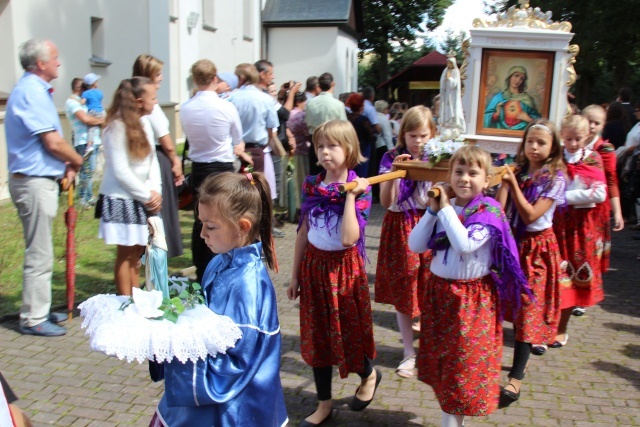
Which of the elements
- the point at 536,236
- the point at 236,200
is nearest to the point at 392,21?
the point at 536,236

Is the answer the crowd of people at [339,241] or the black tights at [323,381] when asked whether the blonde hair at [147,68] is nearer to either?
the crowd of people at [339,241]

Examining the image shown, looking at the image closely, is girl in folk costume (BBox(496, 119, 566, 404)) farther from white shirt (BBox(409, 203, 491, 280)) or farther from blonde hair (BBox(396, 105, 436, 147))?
white shirt (BBox(409, 203, 491, 280))

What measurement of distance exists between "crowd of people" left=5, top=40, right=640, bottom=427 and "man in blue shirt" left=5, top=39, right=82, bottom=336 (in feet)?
0.04

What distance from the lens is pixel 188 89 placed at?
70.0 feet

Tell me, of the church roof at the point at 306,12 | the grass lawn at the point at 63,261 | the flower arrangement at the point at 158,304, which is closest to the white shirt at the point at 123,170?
the grass lawn at the point at 63,261

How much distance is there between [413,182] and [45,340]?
308cm

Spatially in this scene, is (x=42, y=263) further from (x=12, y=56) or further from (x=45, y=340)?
(x=12, y=56)

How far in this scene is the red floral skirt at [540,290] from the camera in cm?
434

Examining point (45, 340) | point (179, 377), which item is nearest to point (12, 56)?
point (45, 340)

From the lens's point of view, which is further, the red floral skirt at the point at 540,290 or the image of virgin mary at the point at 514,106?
the image of virgin mary at the point at 514,106

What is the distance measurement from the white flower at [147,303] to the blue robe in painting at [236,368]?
0.21 metres

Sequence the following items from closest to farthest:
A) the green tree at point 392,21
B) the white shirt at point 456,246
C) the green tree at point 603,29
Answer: the white shirt at point 456,246, the green tree at point 603,29, the green tree at point 392,21

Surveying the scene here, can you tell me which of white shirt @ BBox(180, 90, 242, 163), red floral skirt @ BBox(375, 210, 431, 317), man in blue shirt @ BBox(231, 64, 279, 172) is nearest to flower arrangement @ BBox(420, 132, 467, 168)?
red floral skirt @ BBox(375, 210, 431, 317)

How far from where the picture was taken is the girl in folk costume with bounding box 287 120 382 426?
3.86 meters
